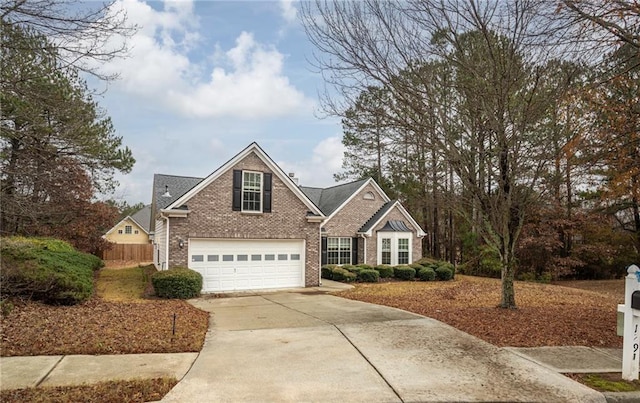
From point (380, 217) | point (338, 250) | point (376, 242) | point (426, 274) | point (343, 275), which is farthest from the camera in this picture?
point (380, 217)

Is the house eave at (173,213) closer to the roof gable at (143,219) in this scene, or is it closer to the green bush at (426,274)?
the green bush at (426,274)

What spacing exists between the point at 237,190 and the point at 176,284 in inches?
175

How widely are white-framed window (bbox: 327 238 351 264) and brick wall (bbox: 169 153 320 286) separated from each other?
532 cm

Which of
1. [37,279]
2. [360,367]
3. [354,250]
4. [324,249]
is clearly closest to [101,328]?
[37,279]

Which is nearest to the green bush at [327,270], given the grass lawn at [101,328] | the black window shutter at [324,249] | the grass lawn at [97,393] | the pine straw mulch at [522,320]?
the black window shutter at [324,249]

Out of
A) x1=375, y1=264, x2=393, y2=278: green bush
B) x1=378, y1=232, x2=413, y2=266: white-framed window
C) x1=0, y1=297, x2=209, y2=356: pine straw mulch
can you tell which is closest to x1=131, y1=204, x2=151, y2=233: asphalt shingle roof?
x1=378, y1=232, x2=413, y2=266: white-framed window

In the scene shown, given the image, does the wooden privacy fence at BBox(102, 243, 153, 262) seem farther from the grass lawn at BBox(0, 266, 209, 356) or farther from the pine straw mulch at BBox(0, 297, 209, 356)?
the pine straw mulch at BBox(0, 297, 209, 356)

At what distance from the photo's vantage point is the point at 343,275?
66.3 feet

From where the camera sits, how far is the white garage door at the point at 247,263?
51.7ft

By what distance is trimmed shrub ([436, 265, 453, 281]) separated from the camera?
74.5ft

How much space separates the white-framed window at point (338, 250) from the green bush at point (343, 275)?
2.37 metres

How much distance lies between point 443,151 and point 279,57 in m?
5.52

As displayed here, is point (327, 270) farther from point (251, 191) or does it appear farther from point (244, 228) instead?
point (251, 191)

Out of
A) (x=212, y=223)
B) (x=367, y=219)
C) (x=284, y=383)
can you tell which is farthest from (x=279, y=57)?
(x=367, y=219)
